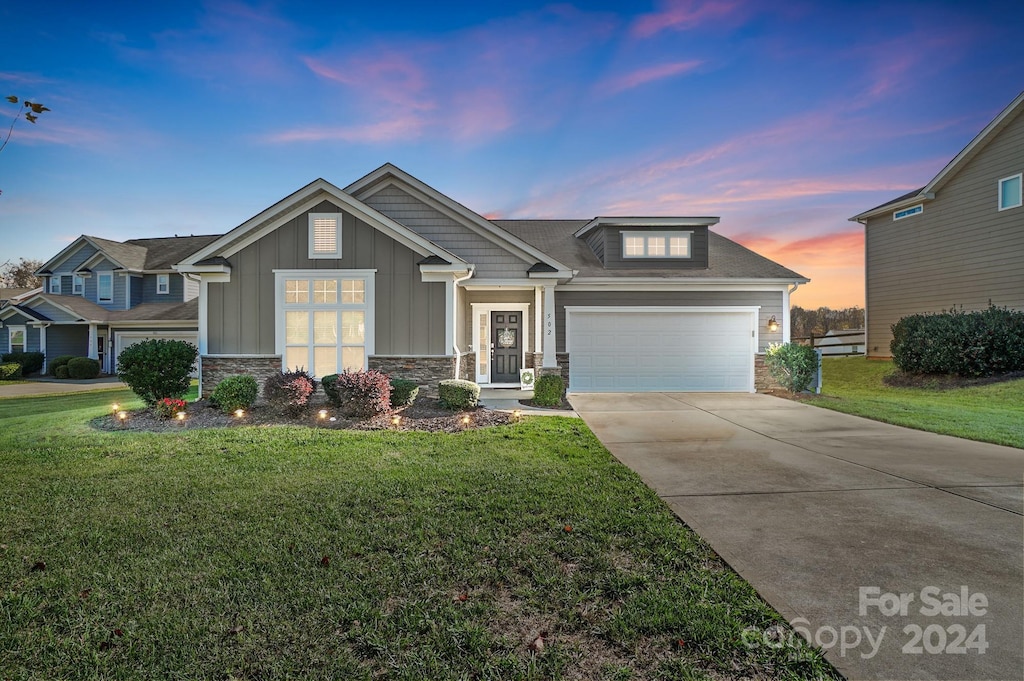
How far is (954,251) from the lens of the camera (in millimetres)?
16234

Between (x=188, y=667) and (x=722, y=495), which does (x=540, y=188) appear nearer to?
(x=722, y=495)

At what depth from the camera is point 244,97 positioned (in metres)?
12.8

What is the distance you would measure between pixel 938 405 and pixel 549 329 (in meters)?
9.10

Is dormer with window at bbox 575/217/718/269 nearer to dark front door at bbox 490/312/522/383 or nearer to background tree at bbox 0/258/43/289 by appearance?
dark front door at bbox 490/312/522/383

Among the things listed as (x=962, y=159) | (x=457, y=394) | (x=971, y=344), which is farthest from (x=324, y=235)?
(x=962, y=159)

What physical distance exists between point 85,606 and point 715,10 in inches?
528

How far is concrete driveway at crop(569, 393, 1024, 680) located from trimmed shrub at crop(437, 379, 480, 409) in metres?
2.80

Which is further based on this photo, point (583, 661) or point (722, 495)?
point (722, 495)

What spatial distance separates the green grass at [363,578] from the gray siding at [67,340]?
22.9 meters

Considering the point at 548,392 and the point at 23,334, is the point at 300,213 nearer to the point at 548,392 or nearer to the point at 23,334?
the point at 548,392

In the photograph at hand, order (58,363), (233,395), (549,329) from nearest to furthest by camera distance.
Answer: (233,395) → (549,329) → (58,363)

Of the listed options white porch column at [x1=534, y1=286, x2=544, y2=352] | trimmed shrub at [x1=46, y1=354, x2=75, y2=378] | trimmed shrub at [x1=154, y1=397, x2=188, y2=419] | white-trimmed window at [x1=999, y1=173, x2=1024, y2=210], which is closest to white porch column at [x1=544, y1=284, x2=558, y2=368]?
white porch column at [x1=534, y1=286, x2=544, y2=352]

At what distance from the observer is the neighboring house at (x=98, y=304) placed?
69.3 feet

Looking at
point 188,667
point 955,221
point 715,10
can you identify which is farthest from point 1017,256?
point 188,667
